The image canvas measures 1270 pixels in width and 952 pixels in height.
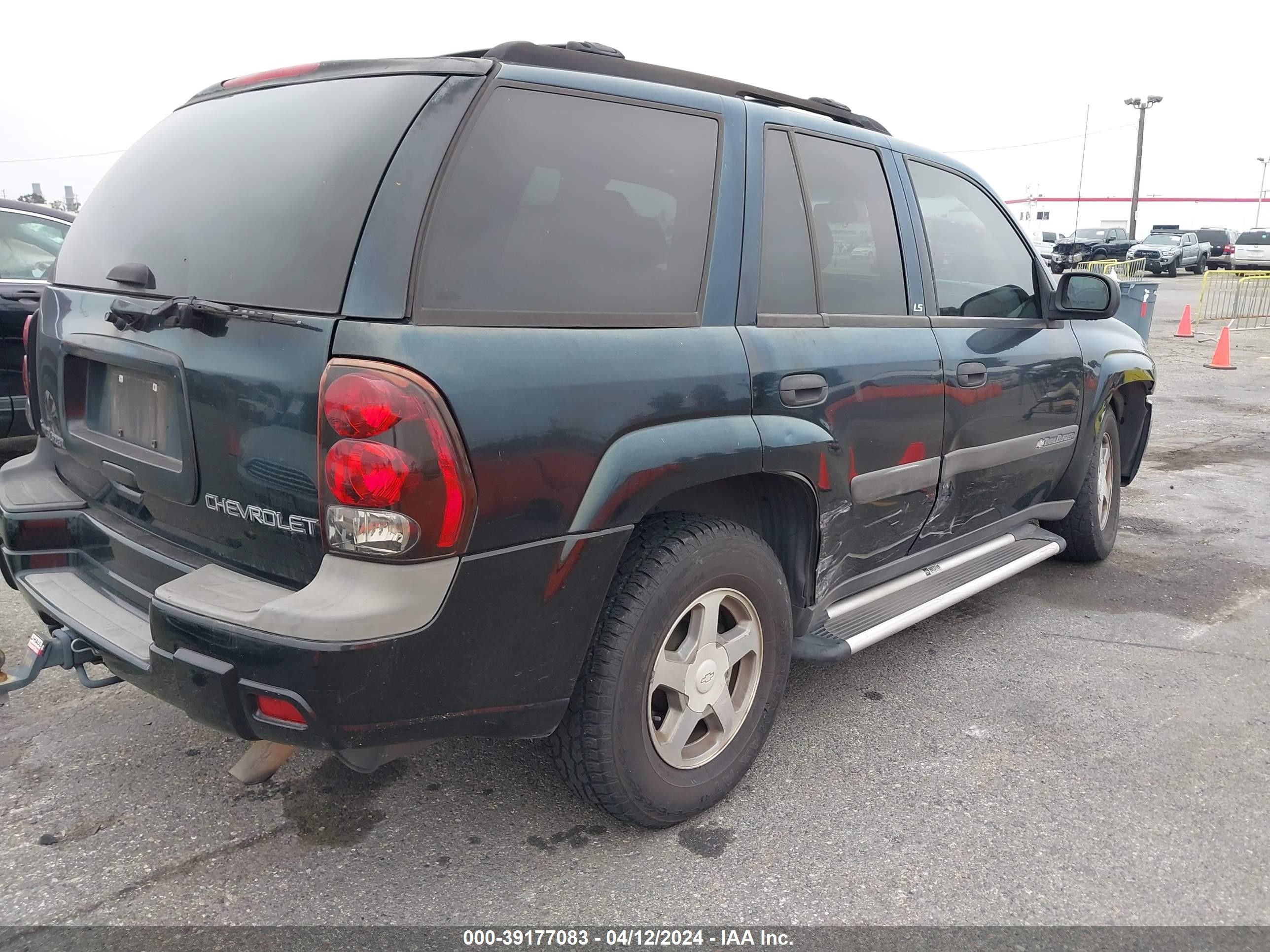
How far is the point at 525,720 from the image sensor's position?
225 cm

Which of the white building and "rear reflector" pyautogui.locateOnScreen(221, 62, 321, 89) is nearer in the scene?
"rear reflector" pyautogui.locateOnScreen(221, 62, 321, 89)

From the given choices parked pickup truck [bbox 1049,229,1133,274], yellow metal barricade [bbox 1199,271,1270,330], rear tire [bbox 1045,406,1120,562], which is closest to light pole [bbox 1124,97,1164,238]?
parked pickup truck [bbox 1049,229,1133,274]

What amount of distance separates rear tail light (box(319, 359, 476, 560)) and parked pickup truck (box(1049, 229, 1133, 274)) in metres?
36.1

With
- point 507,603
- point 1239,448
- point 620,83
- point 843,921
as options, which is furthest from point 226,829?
point 1239,448

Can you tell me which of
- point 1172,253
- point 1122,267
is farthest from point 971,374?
point 1172,253

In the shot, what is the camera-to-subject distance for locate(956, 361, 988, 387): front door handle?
337cm

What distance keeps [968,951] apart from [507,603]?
129 cm

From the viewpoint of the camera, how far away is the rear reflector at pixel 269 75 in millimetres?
2498

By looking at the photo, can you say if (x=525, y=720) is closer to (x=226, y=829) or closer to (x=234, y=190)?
(x=226, y=829)

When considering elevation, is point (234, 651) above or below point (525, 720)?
above

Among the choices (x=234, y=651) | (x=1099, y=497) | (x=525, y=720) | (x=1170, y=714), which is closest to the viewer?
(x=234, y=651)

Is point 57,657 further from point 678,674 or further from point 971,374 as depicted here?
point 971,374

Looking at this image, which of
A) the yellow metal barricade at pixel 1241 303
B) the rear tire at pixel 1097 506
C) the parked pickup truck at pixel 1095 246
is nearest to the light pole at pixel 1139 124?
the parked pickup truck at pixel 1095 246

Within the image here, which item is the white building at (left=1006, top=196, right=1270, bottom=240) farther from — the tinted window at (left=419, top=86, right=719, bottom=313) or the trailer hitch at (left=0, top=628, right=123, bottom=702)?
the trailer hitch at (left=0, top=628, right=123, bottom=702)
